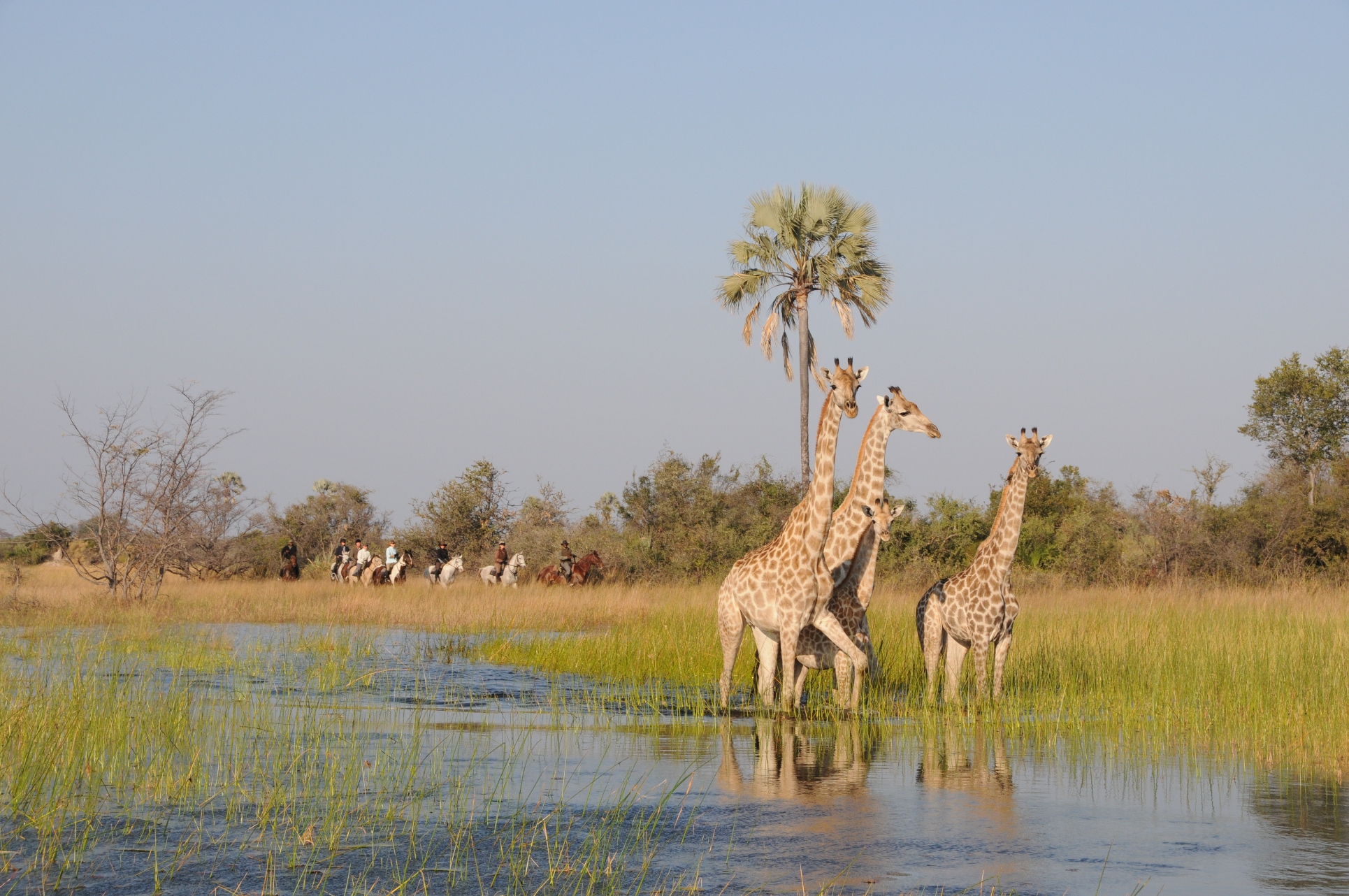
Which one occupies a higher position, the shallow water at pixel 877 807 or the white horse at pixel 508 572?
the white horse at pixel 508 572

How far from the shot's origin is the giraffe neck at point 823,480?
32.9 ft

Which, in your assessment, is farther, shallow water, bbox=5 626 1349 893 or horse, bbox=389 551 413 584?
horse, bbox=389 551 413 584

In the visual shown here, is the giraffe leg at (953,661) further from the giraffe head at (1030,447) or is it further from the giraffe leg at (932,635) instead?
the giraffe head at (1030,447)

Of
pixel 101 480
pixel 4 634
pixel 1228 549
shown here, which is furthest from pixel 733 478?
pixel 4 634

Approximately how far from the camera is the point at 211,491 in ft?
87.0

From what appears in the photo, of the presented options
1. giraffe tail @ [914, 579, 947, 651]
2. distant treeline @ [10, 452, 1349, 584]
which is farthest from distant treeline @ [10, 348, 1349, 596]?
giraffe tail @ [914, 579, 947, 651]

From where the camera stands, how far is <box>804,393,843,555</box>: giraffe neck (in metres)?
10.0

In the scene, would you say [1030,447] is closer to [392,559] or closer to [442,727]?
[442,727]

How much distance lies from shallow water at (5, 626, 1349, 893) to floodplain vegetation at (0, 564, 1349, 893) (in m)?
0.06

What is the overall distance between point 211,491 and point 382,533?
2308 centimetres

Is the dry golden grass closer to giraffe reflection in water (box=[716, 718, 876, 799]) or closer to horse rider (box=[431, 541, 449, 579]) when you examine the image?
horse rider (box=[431, 541, 449, 579])

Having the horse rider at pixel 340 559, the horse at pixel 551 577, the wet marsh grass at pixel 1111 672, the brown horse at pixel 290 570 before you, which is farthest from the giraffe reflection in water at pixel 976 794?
the horse rider at pixel 340 559

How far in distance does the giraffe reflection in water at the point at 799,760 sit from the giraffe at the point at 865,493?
827 millimetres

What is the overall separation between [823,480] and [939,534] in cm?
1766
